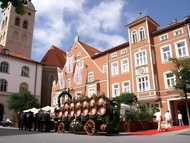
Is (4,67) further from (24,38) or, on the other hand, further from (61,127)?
(61,127)

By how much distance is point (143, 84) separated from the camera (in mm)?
25891

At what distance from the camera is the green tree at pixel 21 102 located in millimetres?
35062

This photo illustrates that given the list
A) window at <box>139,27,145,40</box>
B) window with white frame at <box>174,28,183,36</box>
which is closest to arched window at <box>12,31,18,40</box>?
window at <box>139,27,145,40</box>

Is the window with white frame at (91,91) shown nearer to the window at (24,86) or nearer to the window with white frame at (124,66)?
the window with white frame at (124,66)

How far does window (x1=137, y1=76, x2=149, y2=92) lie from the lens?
83.5 ft

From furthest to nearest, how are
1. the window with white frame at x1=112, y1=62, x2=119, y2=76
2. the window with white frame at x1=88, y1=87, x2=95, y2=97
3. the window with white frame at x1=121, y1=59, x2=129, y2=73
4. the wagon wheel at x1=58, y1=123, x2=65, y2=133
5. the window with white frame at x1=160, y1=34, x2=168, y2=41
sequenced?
the window with white frame at x1=88, y1=87, x2=95, y2=97, the window with white frame at x1=112, y1=62, x2=119, y2=76, the window with white frame at x1=121, y1=59, x2=129, y2=73, the window with white frame at x1=160, y1=34, x2=168, y2=41, the wagon wheel at x1=58, y1=123, x2=65, y2=133

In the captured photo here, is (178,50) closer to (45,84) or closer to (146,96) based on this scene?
(146,96)

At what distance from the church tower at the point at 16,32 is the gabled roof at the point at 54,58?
5885 mm

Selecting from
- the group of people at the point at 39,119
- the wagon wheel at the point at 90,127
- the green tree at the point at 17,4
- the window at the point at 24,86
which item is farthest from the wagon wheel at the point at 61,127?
the window at the point at 24,86

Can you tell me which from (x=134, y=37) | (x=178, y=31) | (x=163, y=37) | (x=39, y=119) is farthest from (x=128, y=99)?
(x=178, y=31)

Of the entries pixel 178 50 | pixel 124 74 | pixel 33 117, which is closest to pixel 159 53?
pixel 178 50

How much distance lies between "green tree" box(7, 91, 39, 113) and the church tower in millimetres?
21181

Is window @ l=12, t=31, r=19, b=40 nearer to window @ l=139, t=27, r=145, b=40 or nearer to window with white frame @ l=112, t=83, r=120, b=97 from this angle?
window with white frame @ l=112, t=83, r=120, b=97

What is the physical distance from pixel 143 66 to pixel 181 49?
5.04 m
